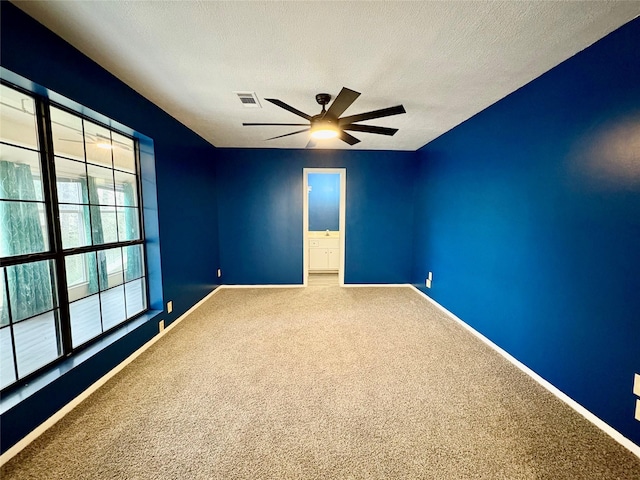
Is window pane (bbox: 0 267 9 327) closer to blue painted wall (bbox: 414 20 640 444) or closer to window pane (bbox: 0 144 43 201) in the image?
window pane (bbox: 0 144 43 201)

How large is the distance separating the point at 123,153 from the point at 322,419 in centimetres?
295

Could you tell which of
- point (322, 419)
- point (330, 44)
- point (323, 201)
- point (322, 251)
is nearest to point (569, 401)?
point (322, 419)

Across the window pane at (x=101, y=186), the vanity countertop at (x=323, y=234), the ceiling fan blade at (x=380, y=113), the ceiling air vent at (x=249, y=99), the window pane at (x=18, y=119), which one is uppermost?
the ceiling air vent at (x=249, y=99)

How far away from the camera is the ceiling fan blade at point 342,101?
167cm

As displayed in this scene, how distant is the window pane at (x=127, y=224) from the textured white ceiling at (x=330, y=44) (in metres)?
1.14

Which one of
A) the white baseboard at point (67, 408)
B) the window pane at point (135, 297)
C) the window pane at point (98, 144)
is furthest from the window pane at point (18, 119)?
the white baseboard at point (67, 408)

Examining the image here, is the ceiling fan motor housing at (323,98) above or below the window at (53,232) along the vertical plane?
above

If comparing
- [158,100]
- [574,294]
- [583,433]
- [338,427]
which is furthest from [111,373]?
[574,294]

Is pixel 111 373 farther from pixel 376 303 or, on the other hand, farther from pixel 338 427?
pixel 376 303

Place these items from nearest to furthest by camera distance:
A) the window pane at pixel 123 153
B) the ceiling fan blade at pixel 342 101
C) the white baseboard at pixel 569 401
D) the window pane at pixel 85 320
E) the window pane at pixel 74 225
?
the white baseboard at pixel 569 401
the ceiling fan blade at pixel 342 101
the window pane at pixel 74 225
the window pane at pixel 85 320
the window pane at pixel 123 153

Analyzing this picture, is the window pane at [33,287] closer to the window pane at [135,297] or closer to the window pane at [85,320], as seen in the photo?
the window pane at [85,320]

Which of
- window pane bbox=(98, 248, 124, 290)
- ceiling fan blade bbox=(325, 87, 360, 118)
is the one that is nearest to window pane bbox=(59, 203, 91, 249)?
window pane bbox=(98, 248, 124, 290)

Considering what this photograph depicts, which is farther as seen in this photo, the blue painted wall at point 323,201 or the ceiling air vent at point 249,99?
the blue painted wall at point 323,201

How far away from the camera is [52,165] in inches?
66.5
